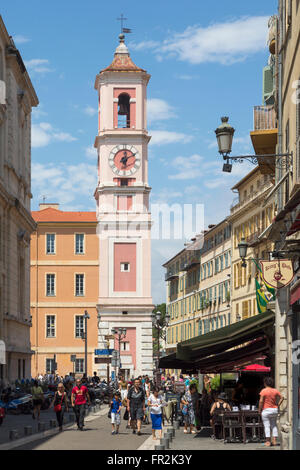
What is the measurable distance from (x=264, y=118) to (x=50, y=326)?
61328mm

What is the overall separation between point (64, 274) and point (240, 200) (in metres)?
19.7

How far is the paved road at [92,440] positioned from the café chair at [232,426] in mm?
2076

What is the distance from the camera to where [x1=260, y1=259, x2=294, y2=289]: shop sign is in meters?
18.5

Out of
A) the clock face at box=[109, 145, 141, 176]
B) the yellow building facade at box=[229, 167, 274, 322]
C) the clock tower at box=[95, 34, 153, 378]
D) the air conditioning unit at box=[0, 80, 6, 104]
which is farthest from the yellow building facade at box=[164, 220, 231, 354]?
the air conditioning unit at box=[0, 80, 6, 104]

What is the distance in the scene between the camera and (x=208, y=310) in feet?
287

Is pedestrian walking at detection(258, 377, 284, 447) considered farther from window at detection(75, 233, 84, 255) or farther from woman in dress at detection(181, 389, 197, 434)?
window at detection(75, 233, 84, 255)

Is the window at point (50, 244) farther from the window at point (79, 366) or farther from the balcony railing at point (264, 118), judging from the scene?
the balcony railing at point (264, 118)

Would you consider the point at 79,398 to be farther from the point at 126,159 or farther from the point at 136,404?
the point at 126,159

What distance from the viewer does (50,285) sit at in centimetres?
8562

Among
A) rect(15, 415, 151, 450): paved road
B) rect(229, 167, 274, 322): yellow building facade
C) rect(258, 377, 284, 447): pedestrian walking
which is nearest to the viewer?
rect(258, 377, 284, 447): pedestrian walking

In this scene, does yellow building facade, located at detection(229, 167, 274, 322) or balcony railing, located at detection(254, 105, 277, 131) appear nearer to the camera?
balcony railing, located at detection(254, 105, 277, 131)

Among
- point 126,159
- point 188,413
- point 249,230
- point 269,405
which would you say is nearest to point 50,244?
point 126,159

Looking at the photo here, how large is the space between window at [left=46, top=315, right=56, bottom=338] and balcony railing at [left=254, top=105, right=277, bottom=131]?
6103 centimetres
